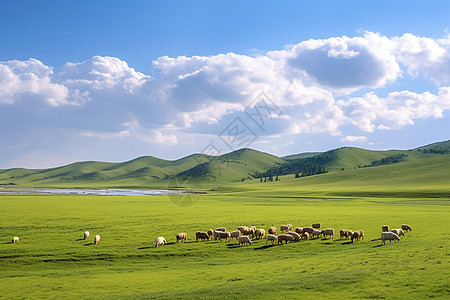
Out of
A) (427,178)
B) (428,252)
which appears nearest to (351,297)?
(428,252)

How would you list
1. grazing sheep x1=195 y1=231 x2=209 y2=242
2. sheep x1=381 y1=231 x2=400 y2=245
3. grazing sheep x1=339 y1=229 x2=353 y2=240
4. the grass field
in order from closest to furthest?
the grass field → sheep x1=381 y1=231 x2=400 y2=245 → grazing sheep x1=339 y1=229 x2=353 y2=240 → grazing sheep x1=195 y1=231 x2=209 y2=242

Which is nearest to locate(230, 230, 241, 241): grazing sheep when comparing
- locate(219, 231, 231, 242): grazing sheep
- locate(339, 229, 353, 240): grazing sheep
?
locate(219, 231, 231, 242): grazing sheep

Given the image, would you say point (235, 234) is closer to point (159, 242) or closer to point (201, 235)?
point (201, 235)

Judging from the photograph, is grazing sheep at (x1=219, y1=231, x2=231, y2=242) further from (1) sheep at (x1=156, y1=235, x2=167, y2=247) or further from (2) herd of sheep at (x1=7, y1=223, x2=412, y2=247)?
(1) sheep at (x1=156, y1=235, x2=167, y2=247)

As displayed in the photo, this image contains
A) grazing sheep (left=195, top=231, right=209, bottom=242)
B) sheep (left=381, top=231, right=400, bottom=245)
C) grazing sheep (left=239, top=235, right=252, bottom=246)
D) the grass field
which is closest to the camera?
the grass field

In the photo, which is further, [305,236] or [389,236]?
[305,236]

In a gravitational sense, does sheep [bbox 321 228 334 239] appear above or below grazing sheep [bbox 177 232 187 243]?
below

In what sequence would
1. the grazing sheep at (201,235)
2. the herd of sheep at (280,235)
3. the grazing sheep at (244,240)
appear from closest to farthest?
the herd of sheep at (280,235) < the grazing sheep at (244,240) < the grazing sheep at (201,235)

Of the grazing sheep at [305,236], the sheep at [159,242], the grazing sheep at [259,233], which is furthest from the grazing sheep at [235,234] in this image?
the sheep at [159,242]

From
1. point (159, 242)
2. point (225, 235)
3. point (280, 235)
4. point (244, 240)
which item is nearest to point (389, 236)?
point (280, 235)

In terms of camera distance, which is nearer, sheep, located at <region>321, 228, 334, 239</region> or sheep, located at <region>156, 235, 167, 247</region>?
sheep, located at <region>156, 235, 167, 247</region>

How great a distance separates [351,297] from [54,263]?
20.7 meters

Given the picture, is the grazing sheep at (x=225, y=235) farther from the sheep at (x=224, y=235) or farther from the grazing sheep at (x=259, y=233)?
the grazing sheep at (x=259, y=233)

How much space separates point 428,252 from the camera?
937 inches
